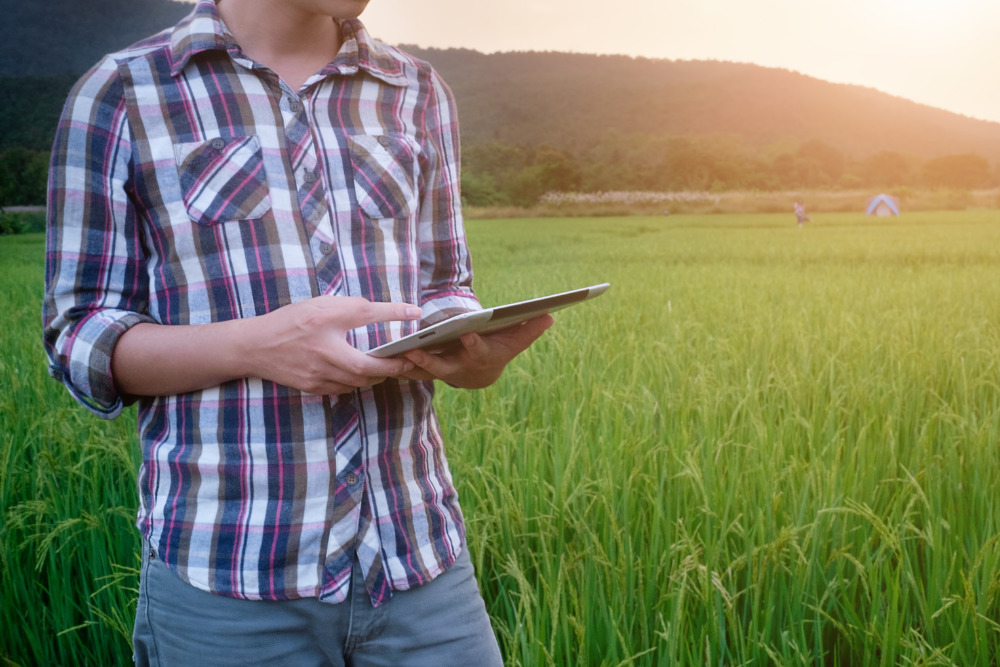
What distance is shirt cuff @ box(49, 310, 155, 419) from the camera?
57 cm

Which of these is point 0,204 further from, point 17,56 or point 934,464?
point 934,464

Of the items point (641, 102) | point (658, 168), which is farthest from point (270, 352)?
point (641, 102)

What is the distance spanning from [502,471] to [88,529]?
740mm

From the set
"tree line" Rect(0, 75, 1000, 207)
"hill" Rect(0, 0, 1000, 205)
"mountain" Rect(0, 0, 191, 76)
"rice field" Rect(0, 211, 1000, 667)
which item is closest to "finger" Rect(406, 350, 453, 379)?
"rice field" Rect(0, 211, 1000, 667)

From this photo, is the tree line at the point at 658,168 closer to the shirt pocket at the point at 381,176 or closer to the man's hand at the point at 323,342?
the shirt pocket at the point at 381,176

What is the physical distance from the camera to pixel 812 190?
5.17 metres

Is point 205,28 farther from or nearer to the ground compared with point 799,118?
nearer to the ground

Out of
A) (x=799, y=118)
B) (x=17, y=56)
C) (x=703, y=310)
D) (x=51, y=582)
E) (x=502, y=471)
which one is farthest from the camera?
(x=799, y=118)

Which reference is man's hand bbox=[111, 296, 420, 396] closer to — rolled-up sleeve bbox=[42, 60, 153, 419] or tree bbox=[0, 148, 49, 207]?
rolled-up sleeve bbox=[42, 60, 153, 419]

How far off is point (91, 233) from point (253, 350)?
0.53 ft

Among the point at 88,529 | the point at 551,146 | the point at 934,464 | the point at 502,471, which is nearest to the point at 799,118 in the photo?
the point at 551,146

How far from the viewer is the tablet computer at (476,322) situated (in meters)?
0.48

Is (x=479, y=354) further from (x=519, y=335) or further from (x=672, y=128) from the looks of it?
(x=672, y=128)

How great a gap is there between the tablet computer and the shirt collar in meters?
0.28
